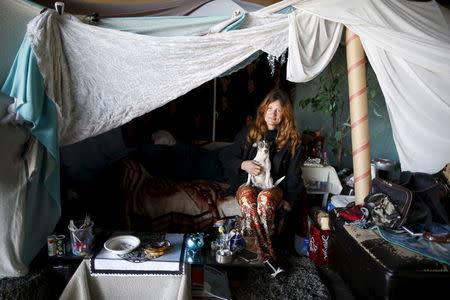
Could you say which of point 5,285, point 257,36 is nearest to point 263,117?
point 257,36

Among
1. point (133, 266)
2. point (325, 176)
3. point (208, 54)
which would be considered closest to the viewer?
point (133, 266)

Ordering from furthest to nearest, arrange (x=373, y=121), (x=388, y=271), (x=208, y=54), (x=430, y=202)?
(x=373, y=121) < (x=430, y=202) < (x=208, y=54) < (x=388, y=271)

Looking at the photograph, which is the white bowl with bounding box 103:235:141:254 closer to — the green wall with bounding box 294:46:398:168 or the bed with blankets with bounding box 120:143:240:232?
the bed with blankets with bounding box 120:143:240:232

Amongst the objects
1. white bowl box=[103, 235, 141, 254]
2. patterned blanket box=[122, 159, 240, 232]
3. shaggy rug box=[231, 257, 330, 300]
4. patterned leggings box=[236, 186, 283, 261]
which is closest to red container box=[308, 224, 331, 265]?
shaggy rug box=[231, 257, 330, 300]

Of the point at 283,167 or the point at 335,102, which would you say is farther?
the point at 335,102

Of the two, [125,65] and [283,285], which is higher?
[125,65]

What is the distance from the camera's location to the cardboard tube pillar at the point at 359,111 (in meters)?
1.84

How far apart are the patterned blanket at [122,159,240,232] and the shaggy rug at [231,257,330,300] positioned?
0.53 meters

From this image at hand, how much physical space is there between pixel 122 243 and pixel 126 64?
1034 mm

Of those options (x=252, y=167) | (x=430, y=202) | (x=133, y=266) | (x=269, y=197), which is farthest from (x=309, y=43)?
(x=133, y=266)

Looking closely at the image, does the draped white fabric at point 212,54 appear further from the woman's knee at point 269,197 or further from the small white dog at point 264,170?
the woman's knee at point 269,197

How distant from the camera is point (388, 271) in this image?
141cm

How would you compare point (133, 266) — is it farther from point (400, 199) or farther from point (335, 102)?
point (335, 102)

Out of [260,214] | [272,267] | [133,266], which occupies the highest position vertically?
[260,214]
